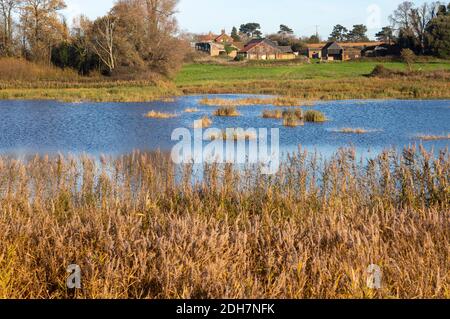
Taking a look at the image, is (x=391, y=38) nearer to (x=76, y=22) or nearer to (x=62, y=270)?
(x=76, y=22)

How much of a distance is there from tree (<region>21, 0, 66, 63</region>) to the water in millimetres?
17882

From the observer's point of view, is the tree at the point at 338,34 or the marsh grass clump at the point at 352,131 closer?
the marsh grass clump at the point at 352,131

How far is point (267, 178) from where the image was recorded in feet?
31.3

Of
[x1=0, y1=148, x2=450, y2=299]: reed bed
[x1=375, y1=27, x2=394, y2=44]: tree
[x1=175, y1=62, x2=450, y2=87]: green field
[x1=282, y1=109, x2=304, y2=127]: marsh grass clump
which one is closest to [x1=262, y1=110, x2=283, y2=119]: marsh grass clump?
[x1=282, y1=109, x2=304, y2=127]: marsh grass clump

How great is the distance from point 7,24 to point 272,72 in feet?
86.4

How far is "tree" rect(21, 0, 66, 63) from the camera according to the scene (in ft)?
177

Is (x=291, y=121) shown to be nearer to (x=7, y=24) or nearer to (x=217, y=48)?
(x=7, y=24)

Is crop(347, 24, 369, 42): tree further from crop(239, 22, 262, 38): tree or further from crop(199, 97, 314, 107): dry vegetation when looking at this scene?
crop(199, 97, 314, 107): dry vegetation

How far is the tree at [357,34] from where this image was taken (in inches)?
4995

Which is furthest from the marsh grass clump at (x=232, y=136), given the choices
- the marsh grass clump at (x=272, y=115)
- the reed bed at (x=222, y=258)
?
the reed bed at (x=222, y=258)

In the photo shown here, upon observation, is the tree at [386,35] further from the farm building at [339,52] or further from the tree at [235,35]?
the tree at [235,35]

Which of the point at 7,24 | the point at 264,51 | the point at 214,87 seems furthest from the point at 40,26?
the point at 264,51

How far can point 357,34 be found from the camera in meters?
127

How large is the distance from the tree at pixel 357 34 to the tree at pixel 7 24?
85.3 m
